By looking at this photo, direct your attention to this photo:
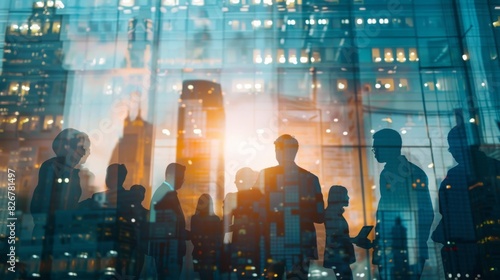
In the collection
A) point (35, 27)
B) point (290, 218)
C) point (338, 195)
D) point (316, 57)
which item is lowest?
point (290, 218)

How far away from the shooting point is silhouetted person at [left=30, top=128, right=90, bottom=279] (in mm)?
3088

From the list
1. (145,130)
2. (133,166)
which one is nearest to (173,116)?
(145,130)

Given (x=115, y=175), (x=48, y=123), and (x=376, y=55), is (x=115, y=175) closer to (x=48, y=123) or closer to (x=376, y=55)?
(x=48, y=123)

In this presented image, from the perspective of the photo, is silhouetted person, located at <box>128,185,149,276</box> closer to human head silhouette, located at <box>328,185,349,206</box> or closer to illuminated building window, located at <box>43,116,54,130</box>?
illuminated building window, located at <box>43,116,54,130</box>

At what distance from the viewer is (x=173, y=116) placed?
11.2ft

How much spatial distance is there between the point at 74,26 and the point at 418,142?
8.85 ft

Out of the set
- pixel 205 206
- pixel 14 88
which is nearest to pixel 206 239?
pixel 205 206

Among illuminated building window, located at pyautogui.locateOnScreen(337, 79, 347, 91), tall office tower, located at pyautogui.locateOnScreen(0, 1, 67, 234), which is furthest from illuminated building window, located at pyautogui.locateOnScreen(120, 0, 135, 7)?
illuminated building window, located at pyautogui.locateOnScreen(337, 79, 347, 91)

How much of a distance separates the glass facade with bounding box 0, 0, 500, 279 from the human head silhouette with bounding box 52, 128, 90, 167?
53 millimetres

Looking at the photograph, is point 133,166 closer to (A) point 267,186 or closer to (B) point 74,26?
(A) point 267,186

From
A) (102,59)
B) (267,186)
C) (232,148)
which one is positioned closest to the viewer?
(267,186)

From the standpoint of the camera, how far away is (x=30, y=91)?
3.42m

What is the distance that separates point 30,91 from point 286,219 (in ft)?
6.79

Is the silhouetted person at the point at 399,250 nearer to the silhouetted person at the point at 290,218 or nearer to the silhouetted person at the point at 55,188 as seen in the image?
the silhouetted person at the point at 290,218
